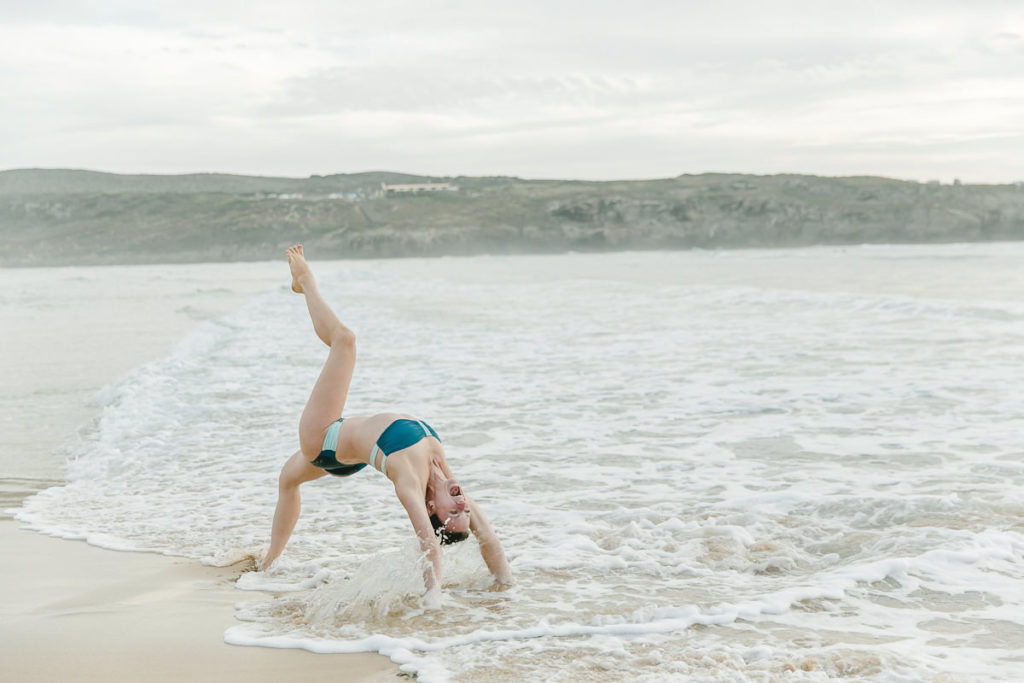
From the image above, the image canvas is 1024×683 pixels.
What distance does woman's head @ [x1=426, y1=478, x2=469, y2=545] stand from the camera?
4195mm

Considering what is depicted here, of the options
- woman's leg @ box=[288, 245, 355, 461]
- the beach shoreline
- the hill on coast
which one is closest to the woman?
woman's leg @ box=[288, 245, 355, 461]

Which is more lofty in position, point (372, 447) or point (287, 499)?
point (372, 447)

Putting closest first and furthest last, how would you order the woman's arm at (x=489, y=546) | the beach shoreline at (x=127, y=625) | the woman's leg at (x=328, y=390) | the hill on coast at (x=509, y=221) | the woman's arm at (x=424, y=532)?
1. the beach shoreline at (x=127, y=625)
2. the woman's arm at (x=424, y=532)
3. the woman's arm at (x=489, y=546)
4. the woman's leg at (x=328, y=390)
5. the hill on coast at (x=509, y=221)

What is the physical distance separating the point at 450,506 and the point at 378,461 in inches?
15.4

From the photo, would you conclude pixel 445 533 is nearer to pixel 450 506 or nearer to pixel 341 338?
pixel 450 506

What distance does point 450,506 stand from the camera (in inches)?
166

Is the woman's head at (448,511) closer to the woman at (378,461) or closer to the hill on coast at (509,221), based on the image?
the woman at (378,461)

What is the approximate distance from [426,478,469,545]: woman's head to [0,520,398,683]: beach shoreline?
2.37 ft

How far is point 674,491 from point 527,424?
100 inches

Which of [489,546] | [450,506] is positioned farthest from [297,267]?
[489,546]

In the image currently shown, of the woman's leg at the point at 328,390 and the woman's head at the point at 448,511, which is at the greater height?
the woman's leg at the point at 328,390

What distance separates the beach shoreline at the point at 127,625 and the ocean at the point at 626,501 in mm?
143

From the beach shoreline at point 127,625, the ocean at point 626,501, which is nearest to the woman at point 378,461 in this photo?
the ocean at point 626,501

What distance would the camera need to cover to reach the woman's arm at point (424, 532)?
4.10 m
